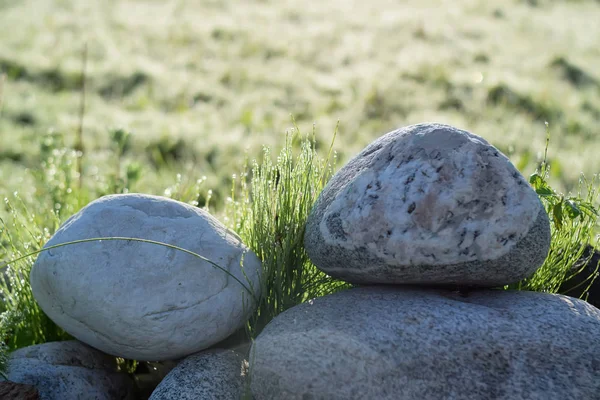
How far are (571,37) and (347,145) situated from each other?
16.9ft

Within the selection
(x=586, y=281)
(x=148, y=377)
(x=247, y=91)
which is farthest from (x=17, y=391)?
(x=247, y=91)

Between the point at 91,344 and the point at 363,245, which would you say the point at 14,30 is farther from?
the point at 363,245

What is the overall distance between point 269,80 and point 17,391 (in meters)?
5.68

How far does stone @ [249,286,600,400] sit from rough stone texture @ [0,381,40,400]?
766 millimetres

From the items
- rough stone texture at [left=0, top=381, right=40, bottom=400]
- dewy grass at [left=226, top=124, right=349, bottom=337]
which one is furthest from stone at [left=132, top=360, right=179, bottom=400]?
rough stone texture at [left=0, top=381, right=40, bottom=400]

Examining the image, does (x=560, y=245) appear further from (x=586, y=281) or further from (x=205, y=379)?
(x=205, y=379)

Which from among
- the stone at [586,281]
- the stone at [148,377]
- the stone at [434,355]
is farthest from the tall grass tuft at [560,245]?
the stone at [148,377]

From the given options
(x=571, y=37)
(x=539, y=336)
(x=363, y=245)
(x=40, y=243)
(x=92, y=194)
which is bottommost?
(x=92, y=194)

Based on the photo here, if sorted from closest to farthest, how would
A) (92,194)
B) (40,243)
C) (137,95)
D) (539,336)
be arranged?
(539,336)
(40,243)
(92,194)
(137,95)

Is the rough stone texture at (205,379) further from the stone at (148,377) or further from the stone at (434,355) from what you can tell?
the stone at (148,377)


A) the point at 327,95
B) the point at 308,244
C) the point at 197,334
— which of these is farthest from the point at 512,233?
the point at 327,95

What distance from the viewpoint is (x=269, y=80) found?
25.0 ft

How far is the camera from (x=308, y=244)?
2.53m

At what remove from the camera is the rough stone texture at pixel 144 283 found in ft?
7.98
